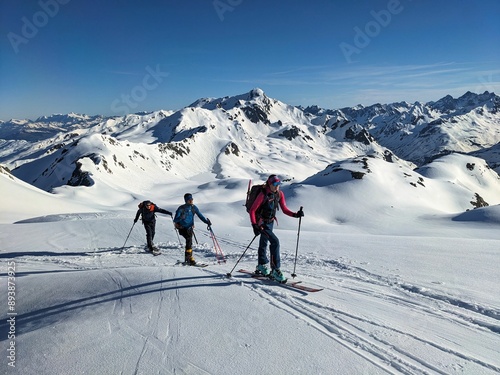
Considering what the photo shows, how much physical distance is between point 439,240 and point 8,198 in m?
41.6

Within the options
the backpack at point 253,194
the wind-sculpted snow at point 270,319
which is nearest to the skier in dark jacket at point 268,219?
the backpack at point 253,194

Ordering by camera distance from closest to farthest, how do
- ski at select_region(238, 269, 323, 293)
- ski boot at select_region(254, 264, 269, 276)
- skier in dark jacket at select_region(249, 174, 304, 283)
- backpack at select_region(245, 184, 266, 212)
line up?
ski at select_region(238, 269, 323, 293) → skier in dark jacket at select_region(249, 174, 304, 283) → backpack at select_region(245, 184, 266, 212) → ski boot at select_region(254, 264, 269, 276)

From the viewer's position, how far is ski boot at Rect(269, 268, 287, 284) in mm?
8606

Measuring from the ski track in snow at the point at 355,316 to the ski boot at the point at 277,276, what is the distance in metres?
0.35

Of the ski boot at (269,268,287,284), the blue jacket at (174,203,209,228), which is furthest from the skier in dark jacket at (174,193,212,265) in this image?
the ski boot at (269,268,287,284)

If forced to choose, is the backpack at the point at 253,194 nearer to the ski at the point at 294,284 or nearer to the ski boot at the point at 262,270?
the ski boot at the point at 262,270

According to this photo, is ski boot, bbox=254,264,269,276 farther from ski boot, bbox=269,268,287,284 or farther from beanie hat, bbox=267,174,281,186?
beanie hat, bbox=267,174,281,186

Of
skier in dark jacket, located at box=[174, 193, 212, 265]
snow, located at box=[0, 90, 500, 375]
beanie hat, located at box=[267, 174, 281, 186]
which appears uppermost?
beanie hat, located at box=[267, 174, 281, 186]

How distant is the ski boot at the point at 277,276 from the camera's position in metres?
8.61

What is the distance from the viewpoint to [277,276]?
8719 mm

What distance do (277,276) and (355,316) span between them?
103 inches

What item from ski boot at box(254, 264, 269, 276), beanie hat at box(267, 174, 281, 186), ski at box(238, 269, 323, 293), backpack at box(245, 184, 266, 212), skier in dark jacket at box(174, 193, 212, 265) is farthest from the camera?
skier in dark jacket at box(174, 193, 212, 265)

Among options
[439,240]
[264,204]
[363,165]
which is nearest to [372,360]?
[264,204]

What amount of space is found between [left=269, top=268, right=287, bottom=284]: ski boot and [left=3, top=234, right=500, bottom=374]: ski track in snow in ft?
1.16
